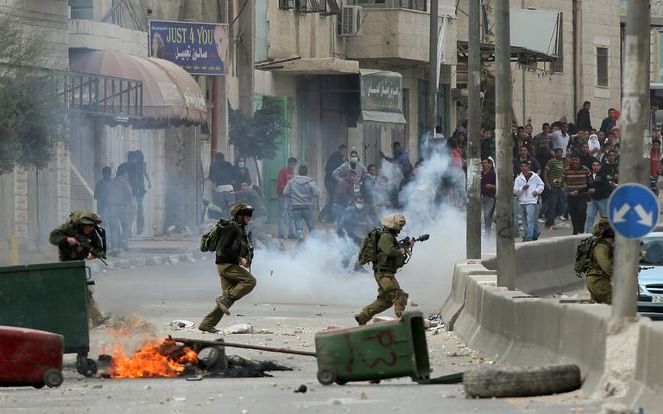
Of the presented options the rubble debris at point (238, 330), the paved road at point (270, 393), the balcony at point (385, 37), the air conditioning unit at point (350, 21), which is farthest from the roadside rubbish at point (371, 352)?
the balcony at point (385, 37)

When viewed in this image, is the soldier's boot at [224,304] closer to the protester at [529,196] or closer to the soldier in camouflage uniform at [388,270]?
the soldier in camouflage uniform at [388,270]

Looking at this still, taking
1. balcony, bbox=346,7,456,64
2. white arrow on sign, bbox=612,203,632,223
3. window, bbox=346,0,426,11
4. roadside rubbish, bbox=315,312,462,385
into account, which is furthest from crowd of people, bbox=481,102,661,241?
white arrow on sign, bbox=612,203,632,223

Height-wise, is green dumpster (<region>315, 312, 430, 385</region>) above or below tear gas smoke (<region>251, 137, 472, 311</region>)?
above

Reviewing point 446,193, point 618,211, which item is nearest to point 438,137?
point 446,193

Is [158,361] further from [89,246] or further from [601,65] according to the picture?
[601,65]

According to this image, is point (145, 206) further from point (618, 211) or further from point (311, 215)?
point (618, 211)

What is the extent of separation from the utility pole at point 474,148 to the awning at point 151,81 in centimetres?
1130

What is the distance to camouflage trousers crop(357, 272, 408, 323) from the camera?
2164cm

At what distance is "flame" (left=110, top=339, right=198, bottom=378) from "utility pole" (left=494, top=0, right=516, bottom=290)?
7037mm

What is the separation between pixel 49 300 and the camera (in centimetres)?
1645

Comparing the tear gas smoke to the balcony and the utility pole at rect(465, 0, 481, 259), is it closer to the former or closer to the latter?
the utility pole at rect(465, 0, 481, 259)

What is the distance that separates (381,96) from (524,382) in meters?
38.9

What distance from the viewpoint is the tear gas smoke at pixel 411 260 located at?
2881 centimetres

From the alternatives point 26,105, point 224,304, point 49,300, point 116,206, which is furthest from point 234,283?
point 116,206
